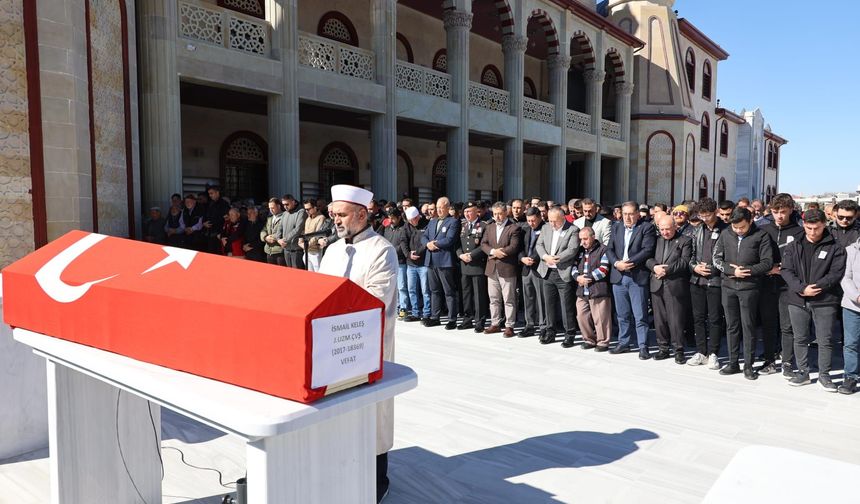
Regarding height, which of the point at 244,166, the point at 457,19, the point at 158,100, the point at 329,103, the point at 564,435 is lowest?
the point at 564,435

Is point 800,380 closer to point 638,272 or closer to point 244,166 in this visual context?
point 638,272

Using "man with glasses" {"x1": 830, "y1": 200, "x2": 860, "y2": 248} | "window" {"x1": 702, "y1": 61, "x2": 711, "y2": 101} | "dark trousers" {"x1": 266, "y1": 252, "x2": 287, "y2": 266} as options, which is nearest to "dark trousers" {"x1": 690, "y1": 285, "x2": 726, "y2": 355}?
"man with glasses" {"x1": 830, "y1": 200, "x2": 860, "y2": 248}

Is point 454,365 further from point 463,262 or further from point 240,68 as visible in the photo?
point 240,68

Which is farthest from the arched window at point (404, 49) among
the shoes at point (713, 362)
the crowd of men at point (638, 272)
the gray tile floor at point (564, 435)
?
the shoes at point (713, 362)

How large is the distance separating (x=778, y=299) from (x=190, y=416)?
244 inches

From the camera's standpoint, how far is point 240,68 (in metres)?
11.2

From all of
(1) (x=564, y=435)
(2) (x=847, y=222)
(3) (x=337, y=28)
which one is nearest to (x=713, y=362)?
(2) (x=847, y=222)

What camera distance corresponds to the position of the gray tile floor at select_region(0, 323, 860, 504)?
3.46 metres

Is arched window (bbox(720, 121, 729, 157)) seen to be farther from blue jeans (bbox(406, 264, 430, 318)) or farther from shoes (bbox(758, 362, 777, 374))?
shoes (bbox(758, 362, 777, 374))

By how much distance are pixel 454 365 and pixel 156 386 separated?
14.0ft

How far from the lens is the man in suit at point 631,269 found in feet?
21.4

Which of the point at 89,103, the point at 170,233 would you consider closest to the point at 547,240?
the point at 89,103

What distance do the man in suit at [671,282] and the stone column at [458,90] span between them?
988 centimetres

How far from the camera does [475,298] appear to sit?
804 centimetres
